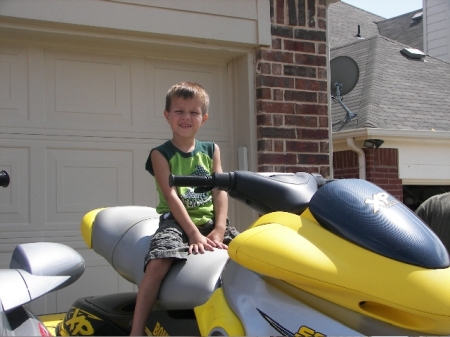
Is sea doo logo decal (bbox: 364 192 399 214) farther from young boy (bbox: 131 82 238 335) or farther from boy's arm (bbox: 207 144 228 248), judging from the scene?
boy's arm (bbox: 207 144 228 248)

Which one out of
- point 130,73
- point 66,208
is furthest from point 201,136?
point 66,208

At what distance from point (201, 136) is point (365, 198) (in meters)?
3.84

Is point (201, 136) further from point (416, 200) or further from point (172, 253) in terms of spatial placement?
point (416, 200)

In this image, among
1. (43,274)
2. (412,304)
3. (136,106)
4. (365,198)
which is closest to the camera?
(412,304)

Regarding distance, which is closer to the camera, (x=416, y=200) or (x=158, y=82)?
(x=158, y=82)

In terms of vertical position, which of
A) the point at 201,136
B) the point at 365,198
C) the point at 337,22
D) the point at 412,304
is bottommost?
the point at 412,304

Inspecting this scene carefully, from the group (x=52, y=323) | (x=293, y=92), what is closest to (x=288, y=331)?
(x=52, y=323)

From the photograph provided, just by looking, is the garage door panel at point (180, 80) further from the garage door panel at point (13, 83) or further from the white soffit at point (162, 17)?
the garage door panel at point (13, 83)

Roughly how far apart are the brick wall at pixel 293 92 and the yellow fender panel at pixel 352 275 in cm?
370

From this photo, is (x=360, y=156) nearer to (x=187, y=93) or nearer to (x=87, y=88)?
(x=87, y=88)

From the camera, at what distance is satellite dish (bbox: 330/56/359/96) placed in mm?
9648

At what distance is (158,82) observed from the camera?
5.47 metres

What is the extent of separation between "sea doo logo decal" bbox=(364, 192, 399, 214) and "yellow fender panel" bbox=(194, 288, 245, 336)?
1.69ft

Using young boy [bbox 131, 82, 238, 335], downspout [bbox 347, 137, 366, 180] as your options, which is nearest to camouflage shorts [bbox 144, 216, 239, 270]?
young boy [bbox 131, 82, 238, 335]
